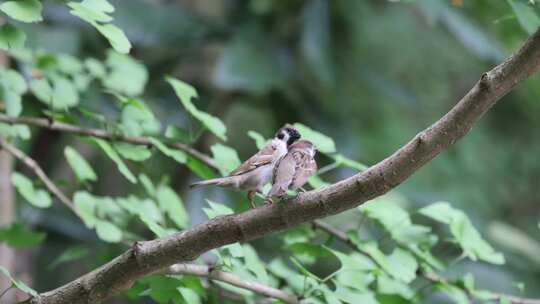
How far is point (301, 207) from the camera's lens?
1328mm

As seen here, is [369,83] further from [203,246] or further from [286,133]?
[203,246]

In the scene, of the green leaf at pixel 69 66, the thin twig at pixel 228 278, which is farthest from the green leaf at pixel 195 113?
the green leaf at pixel 69 66

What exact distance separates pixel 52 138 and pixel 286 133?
2220 millimetres

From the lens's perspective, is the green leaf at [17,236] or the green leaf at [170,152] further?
the green leaf at [17,236]

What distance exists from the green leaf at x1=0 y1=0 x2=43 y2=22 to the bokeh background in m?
1.64

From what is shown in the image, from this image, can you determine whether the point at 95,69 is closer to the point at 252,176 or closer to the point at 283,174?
the point at 252,176

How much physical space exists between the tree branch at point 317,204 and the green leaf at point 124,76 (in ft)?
3.40

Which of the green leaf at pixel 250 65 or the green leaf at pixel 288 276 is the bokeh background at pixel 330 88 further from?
the green leaf at pixel 288 276

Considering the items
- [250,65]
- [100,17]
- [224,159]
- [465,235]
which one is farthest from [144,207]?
[250,65]

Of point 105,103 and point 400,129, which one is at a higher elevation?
point 400,129

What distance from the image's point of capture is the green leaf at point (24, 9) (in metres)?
1.46

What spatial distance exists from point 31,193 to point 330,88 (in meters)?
1.88

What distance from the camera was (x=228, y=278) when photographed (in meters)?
1.62

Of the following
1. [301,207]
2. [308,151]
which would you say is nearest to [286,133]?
[308,151]
